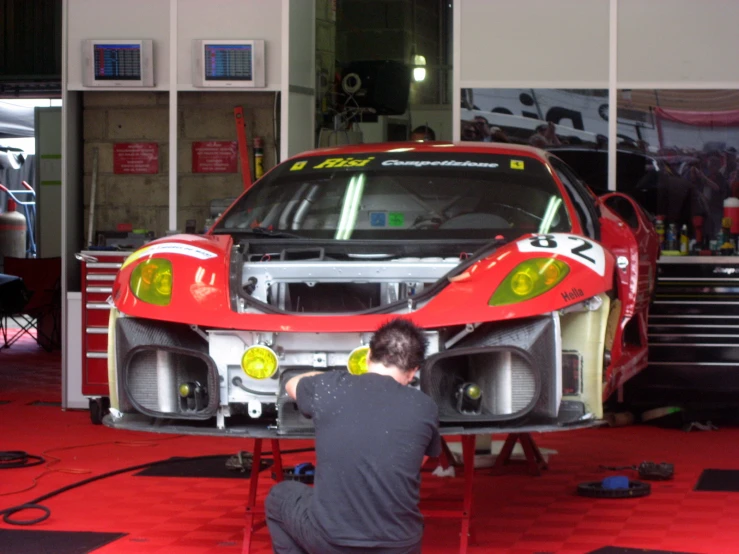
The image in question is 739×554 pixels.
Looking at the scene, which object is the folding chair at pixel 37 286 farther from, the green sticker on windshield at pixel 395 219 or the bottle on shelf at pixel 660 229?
the green sticker on windshield at pixel 395 219

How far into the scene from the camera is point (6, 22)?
17.7 m

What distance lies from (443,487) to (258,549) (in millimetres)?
1476

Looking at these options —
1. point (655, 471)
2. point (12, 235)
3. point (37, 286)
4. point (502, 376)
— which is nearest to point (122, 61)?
Result: point (37, 286)

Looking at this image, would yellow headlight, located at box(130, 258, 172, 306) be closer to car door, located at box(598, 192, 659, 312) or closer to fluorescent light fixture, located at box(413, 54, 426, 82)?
car door, located at box(598, 192, 659, 312)

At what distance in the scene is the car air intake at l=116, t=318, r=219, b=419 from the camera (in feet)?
14.5

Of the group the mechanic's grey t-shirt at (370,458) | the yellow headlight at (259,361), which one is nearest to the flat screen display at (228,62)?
the yellow headlight at (259,361)

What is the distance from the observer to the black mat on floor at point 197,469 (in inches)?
253

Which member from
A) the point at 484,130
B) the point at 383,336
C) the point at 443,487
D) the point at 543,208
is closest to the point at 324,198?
the point at 543,208

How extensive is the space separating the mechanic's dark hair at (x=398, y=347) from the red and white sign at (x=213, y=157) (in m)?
5.82

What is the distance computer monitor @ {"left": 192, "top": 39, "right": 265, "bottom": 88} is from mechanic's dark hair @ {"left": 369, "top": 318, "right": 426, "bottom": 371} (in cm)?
546

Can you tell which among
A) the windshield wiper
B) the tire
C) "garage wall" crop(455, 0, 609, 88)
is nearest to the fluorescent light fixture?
"garage wall" crop(455, 0, 609, 88)

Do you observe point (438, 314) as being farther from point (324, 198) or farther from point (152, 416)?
point (324, 198)

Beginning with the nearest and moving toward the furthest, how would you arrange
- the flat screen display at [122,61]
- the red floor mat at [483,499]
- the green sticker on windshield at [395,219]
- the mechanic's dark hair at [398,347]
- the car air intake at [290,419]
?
the mechanic's dark hair at [398,347]
the car air intake at [290,419]
the red floor mat at [483,499]
the green sticker on windshield at [395,219]
the flat screen display at [122,61]

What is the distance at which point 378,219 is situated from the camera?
5.64 meters
